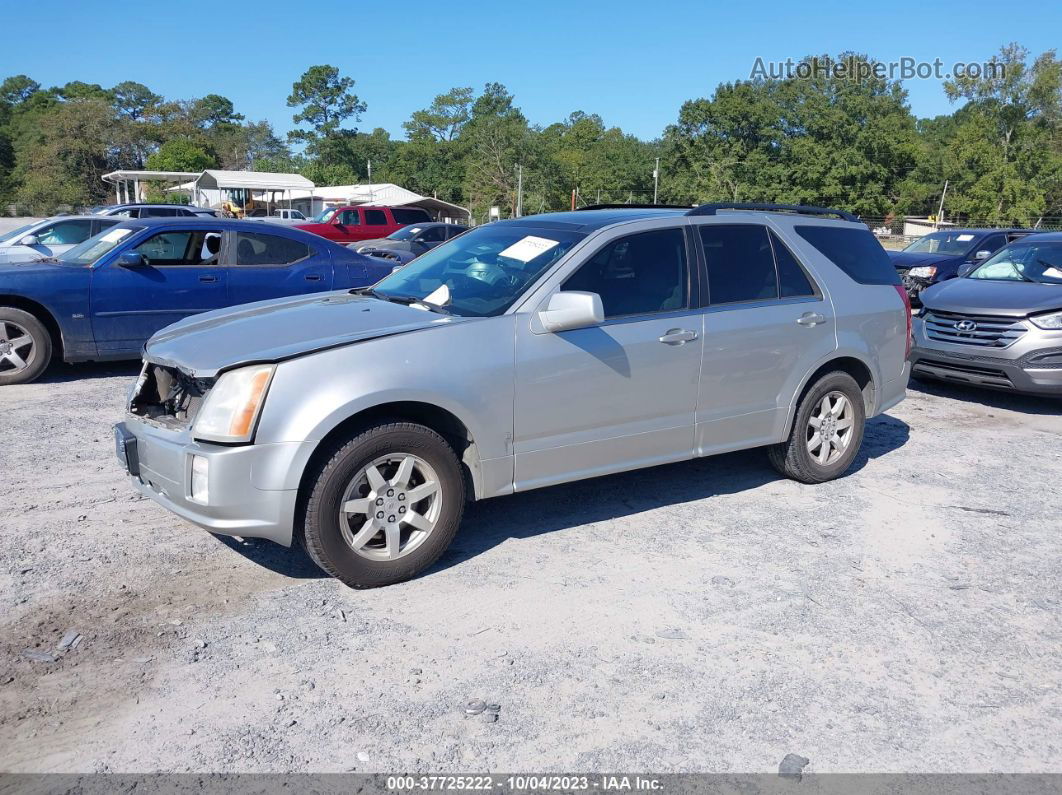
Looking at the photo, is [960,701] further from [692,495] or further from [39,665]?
[39,665]

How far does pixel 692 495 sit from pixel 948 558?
5.22 feet

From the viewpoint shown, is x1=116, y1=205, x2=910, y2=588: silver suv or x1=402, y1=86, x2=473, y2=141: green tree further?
x1=402, y1=86, x2=473, y2=141: green tree

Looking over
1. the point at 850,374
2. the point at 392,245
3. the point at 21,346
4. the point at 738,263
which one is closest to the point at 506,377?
the point at 738,263

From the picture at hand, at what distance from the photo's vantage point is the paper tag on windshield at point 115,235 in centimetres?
895

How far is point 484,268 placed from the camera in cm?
514

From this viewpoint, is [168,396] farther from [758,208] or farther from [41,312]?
[41,312]

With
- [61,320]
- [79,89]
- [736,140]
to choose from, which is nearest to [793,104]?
[736,140]

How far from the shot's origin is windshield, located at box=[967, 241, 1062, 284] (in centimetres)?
947

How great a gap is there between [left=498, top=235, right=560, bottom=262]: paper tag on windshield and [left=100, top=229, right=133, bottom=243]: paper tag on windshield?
545 cm

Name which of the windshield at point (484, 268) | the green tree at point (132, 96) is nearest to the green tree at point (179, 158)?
the green tree at point (132, 96)

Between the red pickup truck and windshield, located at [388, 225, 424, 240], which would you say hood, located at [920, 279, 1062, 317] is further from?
the red pickup truck

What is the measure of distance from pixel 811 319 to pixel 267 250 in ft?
19.7

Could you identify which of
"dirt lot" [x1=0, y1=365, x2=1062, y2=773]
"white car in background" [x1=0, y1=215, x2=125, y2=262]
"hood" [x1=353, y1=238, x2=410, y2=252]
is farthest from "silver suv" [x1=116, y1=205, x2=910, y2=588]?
"hood" [x1=353, y1=238, x2=410, y2=252]

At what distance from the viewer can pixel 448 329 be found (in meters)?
4.42
